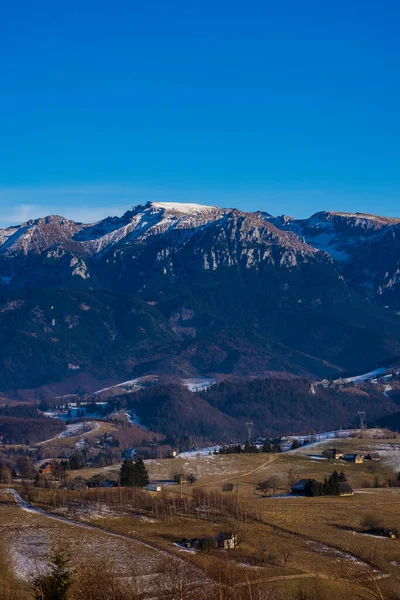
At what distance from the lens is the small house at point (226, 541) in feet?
369

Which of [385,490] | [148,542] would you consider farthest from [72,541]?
[385,490]

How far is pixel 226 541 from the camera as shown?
11331 centimetres

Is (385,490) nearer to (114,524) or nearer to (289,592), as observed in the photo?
(114,524)

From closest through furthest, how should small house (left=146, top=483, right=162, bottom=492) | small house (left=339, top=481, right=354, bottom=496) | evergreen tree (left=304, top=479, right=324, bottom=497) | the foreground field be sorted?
1. the foreground field
2. small house (left=339, top=481, right=354, bottom=496)
3. evergreen tree (left=304, top=479, right=324, bottom=497)
4. small house (left=146, top=483, right=162, bottom=492)

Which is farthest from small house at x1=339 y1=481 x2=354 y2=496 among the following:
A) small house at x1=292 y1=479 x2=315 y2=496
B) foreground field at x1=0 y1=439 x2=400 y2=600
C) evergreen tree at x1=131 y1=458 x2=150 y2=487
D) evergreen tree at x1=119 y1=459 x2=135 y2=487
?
evergreen tree at x1=119 y1=459 x2=135 y2=487

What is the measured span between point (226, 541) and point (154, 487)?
220ft

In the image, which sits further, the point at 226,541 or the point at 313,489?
the point at 313,489

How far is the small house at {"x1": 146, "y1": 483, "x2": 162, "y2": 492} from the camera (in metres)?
172

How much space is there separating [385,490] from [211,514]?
2078 inches

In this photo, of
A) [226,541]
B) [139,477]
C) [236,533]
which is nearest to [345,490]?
[139,477]

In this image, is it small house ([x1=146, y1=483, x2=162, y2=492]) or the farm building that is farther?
the farm building

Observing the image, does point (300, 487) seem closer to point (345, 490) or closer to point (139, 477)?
point (345, 490)

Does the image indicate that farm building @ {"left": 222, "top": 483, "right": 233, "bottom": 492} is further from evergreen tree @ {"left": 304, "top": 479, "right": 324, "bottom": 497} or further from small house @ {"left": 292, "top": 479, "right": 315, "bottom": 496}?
evergreen tree @ {"left": 304, "top": 479, "right": 324, "bottom": 497}

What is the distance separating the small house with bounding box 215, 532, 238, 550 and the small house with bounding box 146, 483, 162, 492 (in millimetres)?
55332
